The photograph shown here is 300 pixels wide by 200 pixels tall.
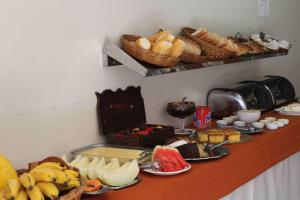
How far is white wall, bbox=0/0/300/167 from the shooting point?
132 cm

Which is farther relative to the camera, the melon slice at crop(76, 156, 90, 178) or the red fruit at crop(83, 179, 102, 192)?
the melon slice at crop(76, 156, 90, 178)

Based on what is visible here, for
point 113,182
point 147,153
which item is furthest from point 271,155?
point 113,182

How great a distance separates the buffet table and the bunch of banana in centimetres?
17

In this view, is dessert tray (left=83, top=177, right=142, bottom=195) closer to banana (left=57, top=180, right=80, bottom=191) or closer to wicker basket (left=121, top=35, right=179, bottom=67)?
banana (left=57, top=180, right=80, bottom=191)

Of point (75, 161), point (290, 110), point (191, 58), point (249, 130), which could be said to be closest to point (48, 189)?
point (75, 161)

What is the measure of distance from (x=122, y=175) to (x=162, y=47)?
0.59 metres

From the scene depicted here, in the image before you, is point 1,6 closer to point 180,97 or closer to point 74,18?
point 74,18

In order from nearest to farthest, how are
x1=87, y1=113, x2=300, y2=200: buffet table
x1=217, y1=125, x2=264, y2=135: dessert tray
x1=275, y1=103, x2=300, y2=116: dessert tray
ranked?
x1=87, y1=113, x2=300, y2=200: buffet table, x1=217, y1=125, x2=264, y2=135: dessert tray, x1=275, y1=103, x2=300, y2=116: dessert tray

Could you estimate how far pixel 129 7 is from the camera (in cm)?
175

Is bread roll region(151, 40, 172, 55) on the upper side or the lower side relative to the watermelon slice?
upper

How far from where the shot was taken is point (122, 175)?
1196 mm

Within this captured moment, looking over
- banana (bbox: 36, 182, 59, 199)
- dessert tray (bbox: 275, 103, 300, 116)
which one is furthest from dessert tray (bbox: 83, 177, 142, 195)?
dessert tray (bbox: 275, 103, 300, 116)

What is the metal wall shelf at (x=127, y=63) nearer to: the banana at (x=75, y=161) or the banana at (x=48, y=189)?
the banana at (x=75, y=161)

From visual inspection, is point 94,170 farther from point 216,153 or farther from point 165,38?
point 165,38
